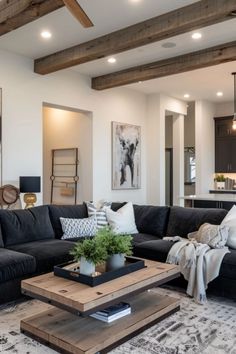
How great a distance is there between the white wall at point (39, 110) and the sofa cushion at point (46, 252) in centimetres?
171

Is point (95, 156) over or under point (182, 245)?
over

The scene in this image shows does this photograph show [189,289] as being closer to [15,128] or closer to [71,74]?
[15,128]

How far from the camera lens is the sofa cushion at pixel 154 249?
151 inches

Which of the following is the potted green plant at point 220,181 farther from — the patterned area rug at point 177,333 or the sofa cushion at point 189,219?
the patterned area rug at point 177,333

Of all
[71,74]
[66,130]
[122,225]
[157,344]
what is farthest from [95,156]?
[157,344]

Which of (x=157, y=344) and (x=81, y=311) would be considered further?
(x=157, y=344)

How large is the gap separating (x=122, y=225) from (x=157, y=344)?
224 cm

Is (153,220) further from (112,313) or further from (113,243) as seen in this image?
(112,313)

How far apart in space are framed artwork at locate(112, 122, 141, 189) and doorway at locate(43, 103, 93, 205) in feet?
2.05

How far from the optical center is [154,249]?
12.9 feet

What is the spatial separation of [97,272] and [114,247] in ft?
0.80

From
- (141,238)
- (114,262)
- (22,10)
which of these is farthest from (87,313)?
(22,10)

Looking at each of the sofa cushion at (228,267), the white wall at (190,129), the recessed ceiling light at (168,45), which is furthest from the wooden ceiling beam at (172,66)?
the white wall at (190,129)

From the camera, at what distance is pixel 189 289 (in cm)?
349
